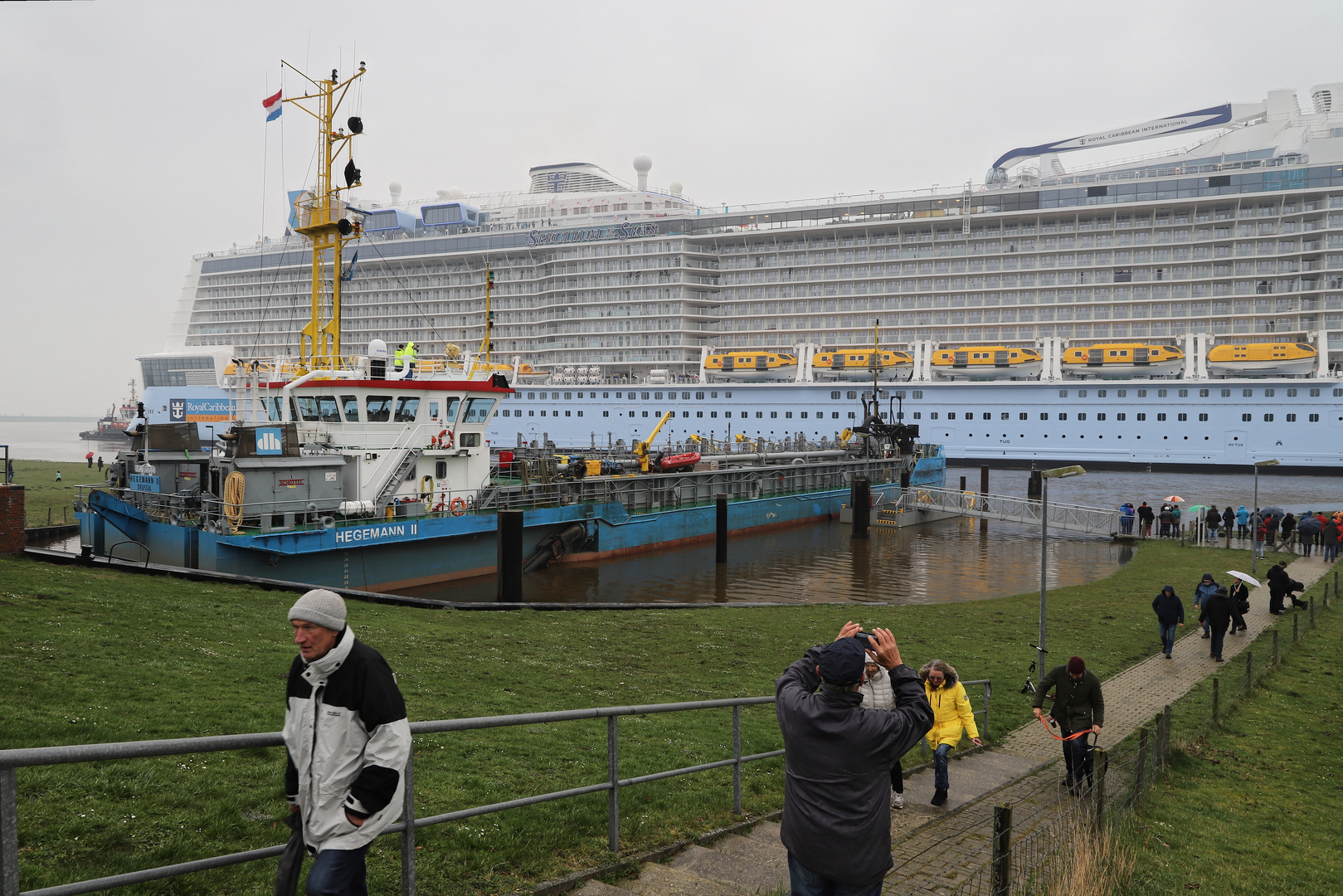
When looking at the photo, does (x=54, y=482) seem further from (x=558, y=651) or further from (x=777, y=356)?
(x=777, y=356)

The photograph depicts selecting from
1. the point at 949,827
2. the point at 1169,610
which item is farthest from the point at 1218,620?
the point at 949,827

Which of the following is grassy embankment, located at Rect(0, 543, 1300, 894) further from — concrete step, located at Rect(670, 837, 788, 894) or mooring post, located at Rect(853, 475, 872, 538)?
mooring post, located at Rect(853, 475, 872, 538)

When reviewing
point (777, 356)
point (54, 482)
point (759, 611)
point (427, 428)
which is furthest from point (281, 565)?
point (777, 356)

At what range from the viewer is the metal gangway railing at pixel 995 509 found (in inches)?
1286

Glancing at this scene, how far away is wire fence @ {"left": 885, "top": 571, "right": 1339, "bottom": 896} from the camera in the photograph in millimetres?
5055

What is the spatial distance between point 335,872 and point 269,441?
18.0 m

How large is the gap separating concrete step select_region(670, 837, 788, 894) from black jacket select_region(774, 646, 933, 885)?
127cm

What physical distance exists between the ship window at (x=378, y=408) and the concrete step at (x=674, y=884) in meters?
19.2

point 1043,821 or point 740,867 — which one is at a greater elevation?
point 740,867

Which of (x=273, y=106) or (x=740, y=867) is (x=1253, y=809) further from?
(x=273, y=106)

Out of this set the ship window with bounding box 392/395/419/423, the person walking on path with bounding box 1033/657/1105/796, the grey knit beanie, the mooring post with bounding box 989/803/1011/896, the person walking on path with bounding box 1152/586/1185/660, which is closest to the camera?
the grey knit beanie

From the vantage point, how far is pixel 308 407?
72.3ft

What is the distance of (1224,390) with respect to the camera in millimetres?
51938

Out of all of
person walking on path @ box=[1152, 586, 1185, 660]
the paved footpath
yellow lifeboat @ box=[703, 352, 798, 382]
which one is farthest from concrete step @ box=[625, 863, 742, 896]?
yellow lifeboat @ box=[703, 352, 798, 382]
